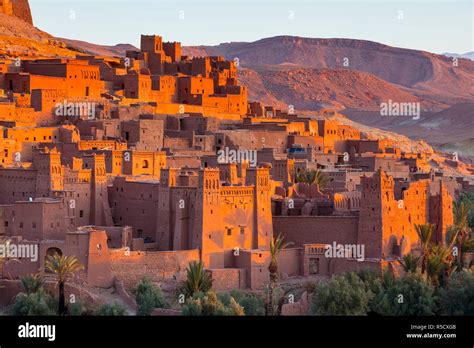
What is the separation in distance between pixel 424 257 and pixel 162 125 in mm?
14259

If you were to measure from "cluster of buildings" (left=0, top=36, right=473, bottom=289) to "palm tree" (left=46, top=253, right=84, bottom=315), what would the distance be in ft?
2.44

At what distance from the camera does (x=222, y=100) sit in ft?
187

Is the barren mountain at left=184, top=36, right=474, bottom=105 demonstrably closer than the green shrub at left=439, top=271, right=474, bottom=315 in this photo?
No

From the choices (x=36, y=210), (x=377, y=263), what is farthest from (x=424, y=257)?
(x=36, y=210)

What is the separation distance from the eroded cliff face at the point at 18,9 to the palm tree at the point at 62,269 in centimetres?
4657

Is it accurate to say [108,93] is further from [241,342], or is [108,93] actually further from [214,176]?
[241,342]

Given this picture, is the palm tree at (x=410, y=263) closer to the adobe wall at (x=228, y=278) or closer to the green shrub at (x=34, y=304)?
the adobe wall at (x=228, y=278)

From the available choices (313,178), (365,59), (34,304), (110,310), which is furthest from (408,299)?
(365,59)

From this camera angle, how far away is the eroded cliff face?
258ft

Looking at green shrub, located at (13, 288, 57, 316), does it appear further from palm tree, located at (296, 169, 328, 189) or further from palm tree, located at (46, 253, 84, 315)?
palm tree, located at (296, 169, 328, 189)

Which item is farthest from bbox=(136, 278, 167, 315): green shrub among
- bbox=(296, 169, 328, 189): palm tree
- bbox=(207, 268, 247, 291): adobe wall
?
bbox=(296, 169, 328, 189): palm tree

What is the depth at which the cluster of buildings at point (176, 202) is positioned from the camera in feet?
118

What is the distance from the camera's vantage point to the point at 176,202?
36906 mm

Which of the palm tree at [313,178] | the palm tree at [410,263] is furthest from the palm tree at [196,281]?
the palm tree at [313,178]
